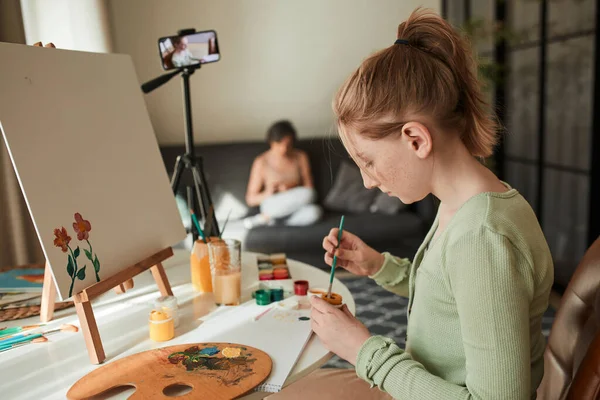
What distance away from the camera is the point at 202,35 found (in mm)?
1599

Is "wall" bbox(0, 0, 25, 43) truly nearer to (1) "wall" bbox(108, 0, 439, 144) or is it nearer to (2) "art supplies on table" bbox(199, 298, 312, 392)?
(2) "art supplies on table" bbox(199, 298, 312, 392)

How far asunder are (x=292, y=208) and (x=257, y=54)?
1.42 metres

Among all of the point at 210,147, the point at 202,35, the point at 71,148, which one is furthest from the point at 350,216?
the point at 71,148

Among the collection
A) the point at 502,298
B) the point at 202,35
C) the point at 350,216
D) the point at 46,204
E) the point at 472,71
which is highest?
the point at 202,35

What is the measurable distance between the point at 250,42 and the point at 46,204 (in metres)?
3.53

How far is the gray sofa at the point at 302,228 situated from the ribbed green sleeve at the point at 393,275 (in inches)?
73.9

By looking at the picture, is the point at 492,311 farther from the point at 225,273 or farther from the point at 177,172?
the point at 177,172

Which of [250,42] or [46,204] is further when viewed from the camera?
[250,42]

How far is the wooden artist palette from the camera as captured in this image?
35.2 inches

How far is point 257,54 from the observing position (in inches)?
171

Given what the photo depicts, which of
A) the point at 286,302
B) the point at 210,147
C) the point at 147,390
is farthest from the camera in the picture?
the point at 210,147

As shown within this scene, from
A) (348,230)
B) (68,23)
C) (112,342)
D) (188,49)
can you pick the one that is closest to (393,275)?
(112,342)

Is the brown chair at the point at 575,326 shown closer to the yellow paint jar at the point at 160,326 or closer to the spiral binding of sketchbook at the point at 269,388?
the spiral binding of sketchbook at the point at 269,388

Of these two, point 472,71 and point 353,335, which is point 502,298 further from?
point 472,71
